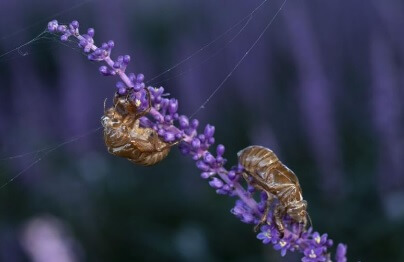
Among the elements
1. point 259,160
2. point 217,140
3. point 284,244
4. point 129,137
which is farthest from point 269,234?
point 217,140

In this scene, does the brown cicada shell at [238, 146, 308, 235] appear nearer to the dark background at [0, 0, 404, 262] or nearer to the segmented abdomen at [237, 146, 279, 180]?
the segmented abdomen at [237, 146, 279, 180]

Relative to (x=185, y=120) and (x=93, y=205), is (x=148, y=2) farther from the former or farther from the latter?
(x=185, y=120)

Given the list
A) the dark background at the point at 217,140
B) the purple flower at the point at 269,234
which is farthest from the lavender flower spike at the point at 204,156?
the dark background at the point at 217,140

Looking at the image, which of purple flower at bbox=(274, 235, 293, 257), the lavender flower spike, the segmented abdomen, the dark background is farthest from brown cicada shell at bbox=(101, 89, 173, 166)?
the dark background

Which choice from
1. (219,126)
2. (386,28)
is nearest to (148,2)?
(219,126)

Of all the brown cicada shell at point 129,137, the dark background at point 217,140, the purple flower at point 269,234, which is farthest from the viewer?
the dark background at point 217,140

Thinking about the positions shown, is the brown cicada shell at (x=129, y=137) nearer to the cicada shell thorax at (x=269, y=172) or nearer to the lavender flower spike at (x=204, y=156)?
the lavender flower spike at (x=204, y=156)
